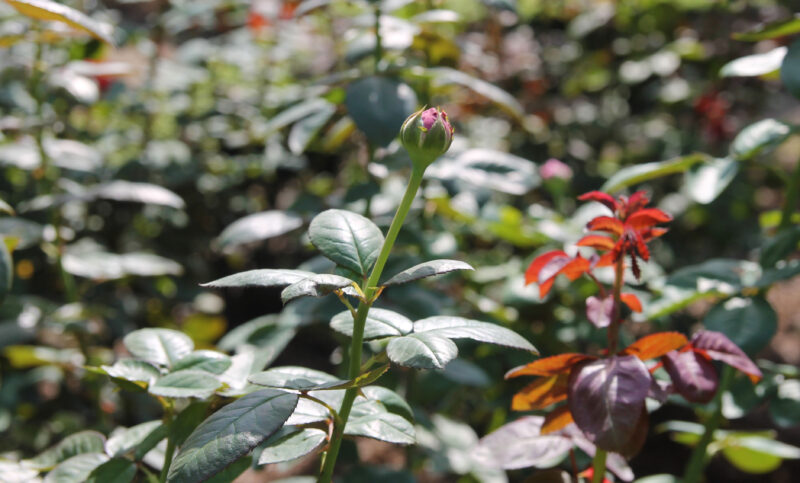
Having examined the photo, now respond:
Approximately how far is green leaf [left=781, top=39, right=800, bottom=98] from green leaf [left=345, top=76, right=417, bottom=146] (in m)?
0.49

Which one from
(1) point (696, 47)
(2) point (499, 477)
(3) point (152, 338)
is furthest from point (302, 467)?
(1) point (696, 47)

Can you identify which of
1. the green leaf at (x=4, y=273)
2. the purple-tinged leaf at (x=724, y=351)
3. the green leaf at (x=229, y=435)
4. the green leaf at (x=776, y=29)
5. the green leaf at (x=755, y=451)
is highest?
the green leaf at (x=776, y=29)

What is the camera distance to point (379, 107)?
97cm

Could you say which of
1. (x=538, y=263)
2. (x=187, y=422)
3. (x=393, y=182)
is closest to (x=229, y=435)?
(x=187, y=422)

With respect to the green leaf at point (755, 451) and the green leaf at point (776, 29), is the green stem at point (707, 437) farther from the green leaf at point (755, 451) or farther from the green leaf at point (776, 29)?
the green leaf at point (776, 29)

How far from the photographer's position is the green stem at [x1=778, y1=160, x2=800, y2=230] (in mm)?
950

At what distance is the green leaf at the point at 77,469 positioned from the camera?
0.64 meters

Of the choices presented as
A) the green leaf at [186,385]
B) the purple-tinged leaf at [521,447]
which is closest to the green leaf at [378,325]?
the green leaf at [186,385]

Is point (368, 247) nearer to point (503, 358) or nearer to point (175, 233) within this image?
point (503, 358)

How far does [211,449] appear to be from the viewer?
19.6 inches

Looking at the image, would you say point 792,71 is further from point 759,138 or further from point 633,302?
point 633,302

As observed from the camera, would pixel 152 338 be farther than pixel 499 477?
No

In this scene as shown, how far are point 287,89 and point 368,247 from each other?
1.51m

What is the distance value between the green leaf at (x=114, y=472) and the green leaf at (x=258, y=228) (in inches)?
17.7
